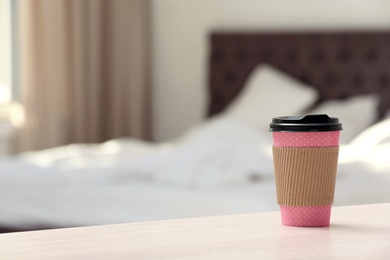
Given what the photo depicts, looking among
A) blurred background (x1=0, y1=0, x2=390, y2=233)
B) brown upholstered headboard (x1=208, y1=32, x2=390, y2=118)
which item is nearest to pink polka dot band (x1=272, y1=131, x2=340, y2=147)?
blurred background (x1=0, y1=0, x2=390, y2=233)

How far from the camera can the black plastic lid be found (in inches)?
48.6

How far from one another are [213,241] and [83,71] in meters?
4.62

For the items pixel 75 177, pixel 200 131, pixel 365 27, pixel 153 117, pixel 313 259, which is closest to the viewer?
pixel 313 259

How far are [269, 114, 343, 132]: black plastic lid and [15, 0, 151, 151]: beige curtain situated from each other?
422cm

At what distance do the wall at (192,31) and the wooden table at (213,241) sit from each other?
4153mm

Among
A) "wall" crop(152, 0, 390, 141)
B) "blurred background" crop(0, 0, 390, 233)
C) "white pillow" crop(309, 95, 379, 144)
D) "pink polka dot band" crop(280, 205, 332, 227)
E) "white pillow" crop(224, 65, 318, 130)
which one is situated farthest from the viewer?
"wall" crop(152, 0, 390, 141)

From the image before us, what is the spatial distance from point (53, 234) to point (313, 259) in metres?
0.36

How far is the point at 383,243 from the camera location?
106 cm

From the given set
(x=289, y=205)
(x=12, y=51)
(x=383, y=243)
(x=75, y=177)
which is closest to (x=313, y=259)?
(x=383, y=243)

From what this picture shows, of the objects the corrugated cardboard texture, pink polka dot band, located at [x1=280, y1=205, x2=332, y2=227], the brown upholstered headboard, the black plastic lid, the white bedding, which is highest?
the black plastic lid

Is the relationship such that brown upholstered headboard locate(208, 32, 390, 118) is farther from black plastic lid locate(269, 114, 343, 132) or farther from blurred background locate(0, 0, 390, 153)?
black plastic lid locate(269, 114, 343, 132)

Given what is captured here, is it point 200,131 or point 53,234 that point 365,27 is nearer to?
point 200,131

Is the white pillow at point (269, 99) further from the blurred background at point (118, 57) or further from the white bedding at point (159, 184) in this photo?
the white bedding at point (159, 184)

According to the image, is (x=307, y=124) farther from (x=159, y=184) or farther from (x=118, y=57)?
(x=118, y=57)
